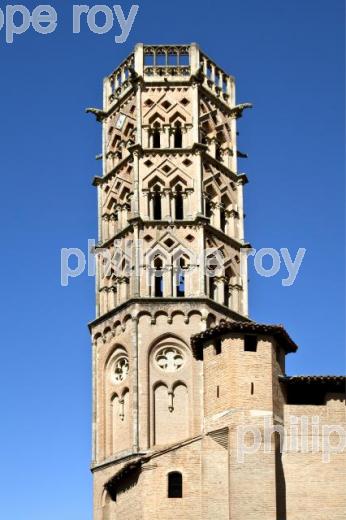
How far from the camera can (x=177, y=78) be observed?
5231 cm

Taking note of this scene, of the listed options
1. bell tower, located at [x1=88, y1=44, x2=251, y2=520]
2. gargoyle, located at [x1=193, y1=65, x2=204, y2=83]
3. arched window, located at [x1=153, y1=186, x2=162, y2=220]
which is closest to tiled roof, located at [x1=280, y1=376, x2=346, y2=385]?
bell tower, located at [x1=88, y1=44, x2=251, y2=520]

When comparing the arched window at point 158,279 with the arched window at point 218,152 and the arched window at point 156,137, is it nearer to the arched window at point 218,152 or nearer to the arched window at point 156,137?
the arched window at point 156,137

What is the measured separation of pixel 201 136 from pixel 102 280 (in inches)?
278

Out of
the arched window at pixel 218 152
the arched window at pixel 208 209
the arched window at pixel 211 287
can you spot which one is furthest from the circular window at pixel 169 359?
the arched window at pixel 218 152

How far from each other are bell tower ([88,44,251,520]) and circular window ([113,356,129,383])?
0.16 ft

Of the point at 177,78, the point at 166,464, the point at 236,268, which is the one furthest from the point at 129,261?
the point at 166,464

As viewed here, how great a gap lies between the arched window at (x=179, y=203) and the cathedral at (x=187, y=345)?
0.16 ft

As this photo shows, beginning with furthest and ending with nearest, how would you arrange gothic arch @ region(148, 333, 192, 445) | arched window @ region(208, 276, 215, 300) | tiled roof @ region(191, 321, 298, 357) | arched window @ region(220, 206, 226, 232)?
1. arched window @ region(220, 206, 226, 232)
2. arched window @ region(208, 276, 215, 300)
3. gothic arch @ region(148, 333, 192, 445)
4. tiled roof @ region(191, 321, 298, 357)

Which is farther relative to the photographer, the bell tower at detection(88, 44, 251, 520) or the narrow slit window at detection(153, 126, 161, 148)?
the narrow slit window at detection(153, 126, 161, 148)

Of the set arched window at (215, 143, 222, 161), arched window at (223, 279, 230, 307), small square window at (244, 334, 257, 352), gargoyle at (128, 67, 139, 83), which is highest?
gargoyle at (128, 67, 139, 83)

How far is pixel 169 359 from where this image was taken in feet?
154

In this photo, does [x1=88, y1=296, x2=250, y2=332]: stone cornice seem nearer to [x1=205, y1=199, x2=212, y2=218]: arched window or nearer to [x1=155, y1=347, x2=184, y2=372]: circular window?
[x1=155, y1=347, x2=184, y2=372]: circular window

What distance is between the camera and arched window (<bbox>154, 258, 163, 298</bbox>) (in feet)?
160

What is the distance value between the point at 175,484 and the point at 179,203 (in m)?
14.5
